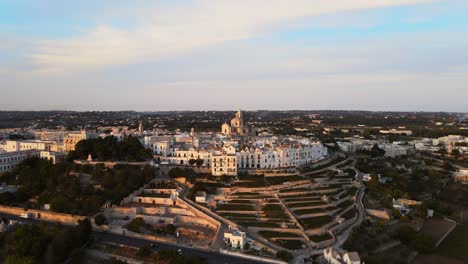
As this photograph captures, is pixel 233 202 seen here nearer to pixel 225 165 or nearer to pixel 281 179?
pixel 281 179

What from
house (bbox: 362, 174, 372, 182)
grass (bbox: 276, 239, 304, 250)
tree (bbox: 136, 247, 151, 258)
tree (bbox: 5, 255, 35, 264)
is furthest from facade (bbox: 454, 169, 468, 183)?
tree (bbox: 5, 255, 35, 264)

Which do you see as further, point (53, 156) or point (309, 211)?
point (53, 156)

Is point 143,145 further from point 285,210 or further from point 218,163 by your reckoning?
point 285,210

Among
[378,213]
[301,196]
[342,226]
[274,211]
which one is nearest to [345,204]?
[378,213]

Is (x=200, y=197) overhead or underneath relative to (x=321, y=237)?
overhead

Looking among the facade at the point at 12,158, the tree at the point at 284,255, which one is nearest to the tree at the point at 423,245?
the tree at the point at 284,255

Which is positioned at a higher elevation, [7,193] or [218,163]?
[218,163]

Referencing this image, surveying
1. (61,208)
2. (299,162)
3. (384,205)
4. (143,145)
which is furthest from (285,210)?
(143,145)
